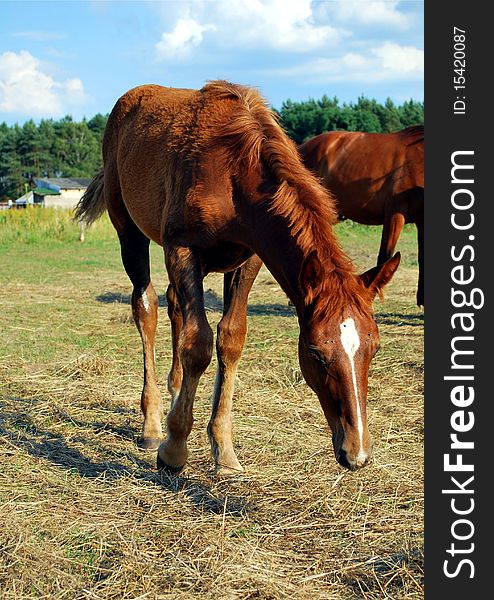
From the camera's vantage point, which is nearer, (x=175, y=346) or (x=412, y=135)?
(x=175, y=346)

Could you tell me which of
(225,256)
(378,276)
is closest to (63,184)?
(225,256)

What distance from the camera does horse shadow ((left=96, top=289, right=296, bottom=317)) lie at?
9.17 m

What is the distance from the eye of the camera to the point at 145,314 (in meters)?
4.92

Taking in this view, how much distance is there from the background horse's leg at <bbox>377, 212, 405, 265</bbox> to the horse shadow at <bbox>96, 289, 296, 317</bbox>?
1.46 m

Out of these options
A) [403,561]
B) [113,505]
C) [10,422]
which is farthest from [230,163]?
[10,422]

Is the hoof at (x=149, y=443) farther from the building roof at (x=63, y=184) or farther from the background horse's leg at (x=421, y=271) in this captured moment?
the building roof at (x=63, y=184)

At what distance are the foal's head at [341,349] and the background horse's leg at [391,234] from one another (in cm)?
626

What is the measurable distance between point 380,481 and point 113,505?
1472 millimetres

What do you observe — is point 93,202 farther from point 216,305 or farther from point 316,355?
point 316,355

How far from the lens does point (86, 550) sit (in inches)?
117

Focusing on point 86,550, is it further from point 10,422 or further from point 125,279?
point 125,279

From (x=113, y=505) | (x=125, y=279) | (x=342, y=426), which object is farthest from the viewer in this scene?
(x=125, y=279)

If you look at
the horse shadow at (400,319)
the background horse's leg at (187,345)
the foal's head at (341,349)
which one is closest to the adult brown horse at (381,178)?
the horse shadow at (400,319)

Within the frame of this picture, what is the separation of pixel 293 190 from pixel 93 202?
3452 mm
